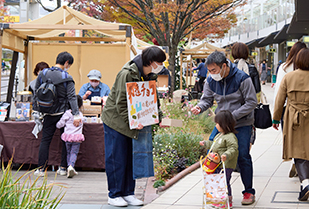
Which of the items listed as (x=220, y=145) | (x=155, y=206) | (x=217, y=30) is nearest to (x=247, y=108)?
(x=220, y=145)

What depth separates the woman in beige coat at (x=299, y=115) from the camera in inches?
201

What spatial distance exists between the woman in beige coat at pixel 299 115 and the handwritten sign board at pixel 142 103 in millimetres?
1644

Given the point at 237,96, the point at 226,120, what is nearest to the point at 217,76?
the point at 237,96

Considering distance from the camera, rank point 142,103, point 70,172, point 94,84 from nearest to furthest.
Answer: point 142,103 → point 70,172 → point 94,84

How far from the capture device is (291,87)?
16.9ft

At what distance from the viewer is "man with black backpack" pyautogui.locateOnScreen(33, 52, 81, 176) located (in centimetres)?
674

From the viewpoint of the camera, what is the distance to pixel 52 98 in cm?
674

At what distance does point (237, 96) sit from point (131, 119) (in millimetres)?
1263

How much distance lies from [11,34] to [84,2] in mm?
9237

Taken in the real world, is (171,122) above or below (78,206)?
above

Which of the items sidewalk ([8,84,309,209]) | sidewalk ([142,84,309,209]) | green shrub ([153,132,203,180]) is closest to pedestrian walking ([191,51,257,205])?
sidewalk ([142,84,309,209])

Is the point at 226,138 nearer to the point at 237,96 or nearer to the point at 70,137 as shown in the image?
the point at 237,96

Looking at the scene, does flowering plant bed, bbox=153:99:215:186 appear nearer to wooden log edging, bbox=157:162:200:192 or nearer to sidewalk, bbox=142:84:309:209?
wooden log edging, bbox=157:162:200:192

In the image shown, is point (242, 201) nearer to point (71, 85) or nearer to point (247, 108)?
point (247, 108)
